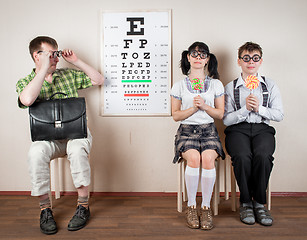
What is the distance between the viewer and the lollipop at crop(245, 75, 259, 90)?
2.26 meters

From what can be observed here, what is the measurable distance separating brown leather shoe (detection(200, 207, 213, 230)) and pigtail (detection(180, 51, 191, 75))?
110cm

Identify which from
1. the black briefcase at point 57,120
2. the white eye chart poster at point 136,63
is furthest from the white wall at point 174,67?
the black briefcase at point 57,120

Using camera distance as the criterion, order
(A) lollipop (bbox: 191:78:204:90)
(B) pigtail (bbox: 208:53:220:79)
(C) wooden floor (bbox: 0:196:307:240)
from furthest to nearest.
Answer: (B) pigtail (bbox: 208:53:220:79), (A) lollipop (bbox: 191:78:204:90), (C) wooden floor (bbox: 0:196:307:240)

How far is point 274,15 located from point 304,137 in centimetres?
110

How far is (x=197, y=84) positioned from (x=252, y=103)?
427mm

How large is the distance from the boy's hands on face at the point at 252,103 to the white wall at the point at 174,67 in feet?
1.58

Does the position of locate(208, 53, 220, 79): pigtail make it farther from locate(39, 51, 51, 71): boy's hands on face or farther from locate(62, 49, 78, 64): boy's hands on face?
locate(39, 51, 51, 71): boy's hands on face

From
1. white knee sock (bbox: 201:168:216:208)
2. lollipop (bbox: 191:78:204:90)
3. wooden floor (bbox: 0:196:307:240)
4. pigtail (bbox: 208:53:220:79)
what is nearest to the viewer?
wooden floor (bbox: 0:196:307:240)

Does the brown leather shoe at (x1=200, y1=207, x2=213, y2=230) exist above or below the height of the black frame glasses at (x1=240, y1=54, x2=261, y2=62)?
below

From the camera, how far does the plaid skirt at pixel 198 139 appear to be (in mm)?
2210

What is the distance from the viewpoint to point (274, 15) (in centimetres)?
260

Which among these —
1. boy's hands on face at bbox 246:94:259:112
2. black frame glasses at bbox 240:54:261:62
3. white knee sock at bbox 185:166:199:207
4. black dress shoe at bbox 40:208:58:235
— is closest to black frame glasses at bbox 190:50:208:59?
black frame glasses at bbox 240:54:261:62

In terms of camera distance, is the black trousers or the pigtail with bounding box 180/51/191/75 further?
the pigtail with bounding box 180/51/191/75

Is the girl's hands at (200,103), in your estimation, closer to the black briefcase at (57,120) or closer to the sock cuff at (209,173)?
the sock cuff at (209,173)
